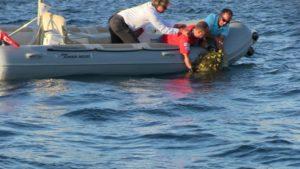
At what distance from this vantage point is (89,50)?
41.9 ft

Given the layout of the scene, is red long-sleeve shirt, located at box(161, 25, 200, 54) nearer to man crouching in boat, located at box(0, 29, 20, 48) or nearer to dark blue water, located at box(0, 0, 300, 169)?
dark blue water, located at box(0, 0, 300, 169)

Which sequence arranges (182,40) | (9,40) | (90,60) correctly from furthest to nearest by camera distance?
(182,40)
(90,60)
(9,40)

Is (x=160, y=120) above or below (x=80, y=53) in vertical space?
below

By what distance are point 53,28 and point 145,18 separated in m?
1.34

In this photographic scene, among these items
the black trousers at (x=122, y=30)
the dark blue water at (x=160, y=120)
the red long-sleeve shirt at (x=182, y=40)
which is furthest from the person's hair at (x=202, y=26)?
the black trousers at (x=122, y=30)

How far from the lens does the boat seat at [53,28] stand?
13.1 metres

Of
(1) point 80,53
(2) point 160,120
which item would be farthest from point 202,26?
(2) point 160,120

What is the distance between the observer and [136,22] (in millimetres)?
13352

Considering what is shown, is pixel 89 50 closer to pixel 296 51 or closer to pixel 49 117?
pixel 49 117

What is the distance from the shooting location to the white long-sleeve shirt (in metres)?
13.2

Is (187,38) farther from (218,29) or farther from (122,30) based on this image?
(122,30)

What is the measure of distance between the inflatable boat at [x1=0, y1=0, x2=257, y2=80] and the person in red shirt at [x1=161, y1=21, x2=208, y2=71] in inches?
4.6

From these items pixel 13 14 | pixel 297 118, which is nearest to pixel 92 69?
pixel 297 118

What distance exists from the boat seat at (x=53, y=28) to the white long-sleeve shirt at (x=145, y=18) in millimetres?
883
